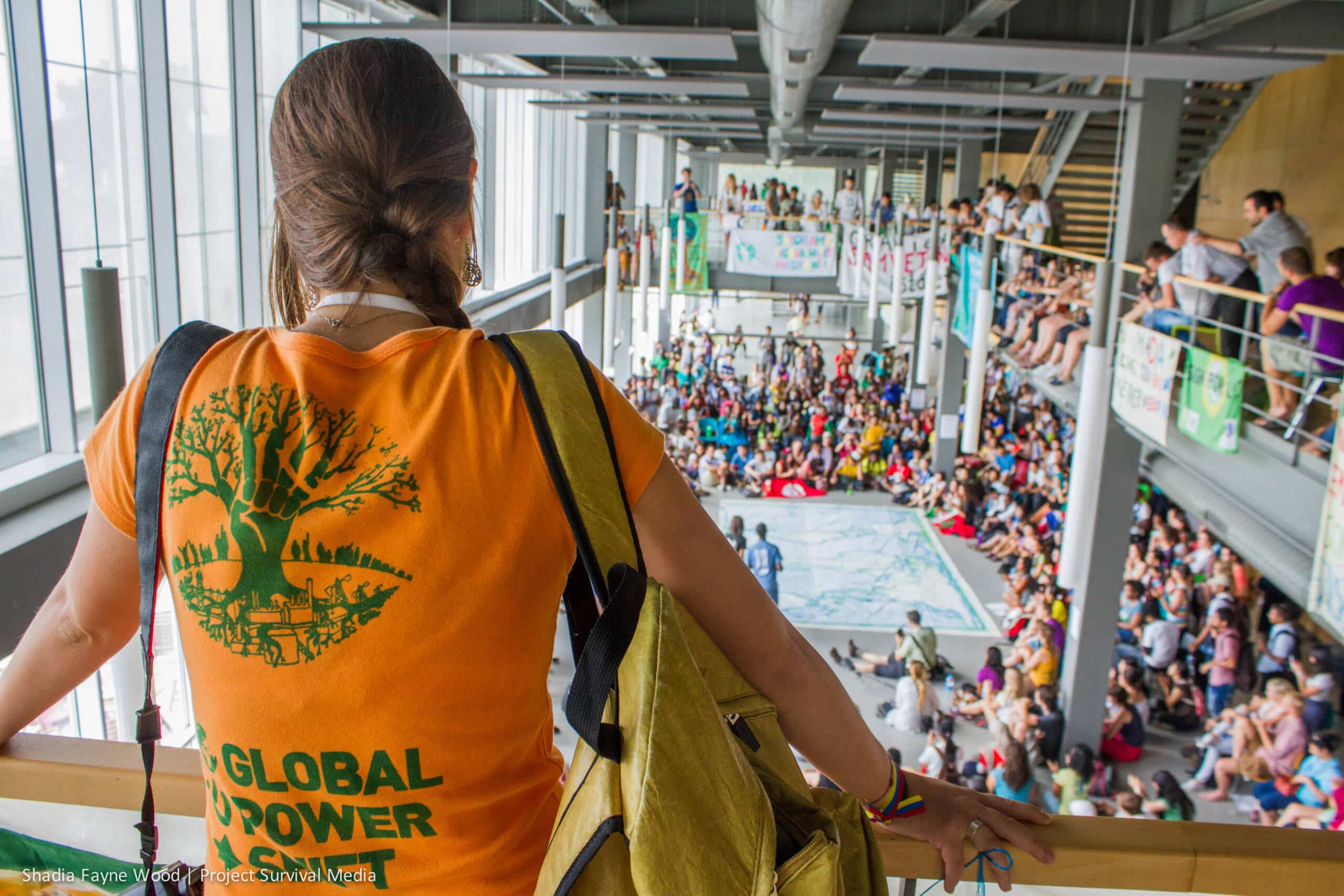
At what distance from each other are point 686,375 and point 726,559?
858 inches

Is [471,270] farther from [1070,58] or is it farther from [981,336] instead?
[981,336]

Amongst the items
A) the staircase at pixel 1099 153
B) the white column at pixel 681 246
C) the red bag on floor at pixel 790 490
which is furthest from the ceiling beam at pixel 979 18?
the red bag on floor at pixel 790 490

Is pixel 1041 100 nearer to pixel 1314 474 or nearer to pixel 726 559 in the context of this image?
pixel 1314 474

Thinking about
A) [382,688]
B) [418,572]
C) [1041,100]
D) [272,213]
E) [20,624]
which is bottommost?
[20,624]

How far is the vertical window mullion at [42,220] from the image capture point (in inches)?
193

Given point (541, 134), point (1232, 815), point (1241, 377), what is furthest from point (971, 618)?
point (541, 134)

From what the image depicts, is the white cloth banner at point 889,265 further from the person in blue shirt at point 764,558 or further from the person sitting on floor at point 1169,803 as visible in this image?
the person sitting on floor at point 1169,803

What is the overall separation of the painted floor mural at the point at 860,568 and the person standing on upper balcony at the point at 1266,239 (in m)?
5.36

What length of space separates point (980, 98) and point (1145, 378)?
9.00 ft

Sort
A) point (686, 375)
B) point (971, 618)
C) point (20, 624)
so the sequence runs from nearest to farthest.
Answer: point (20, 624) → point (971, 618) → point (686, 375)

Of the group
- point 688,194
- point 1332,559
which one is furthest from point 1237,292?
point 688,194

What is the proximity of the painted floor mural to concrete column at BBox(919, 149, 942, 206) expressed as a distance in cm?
915

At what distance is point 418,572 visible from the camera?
858 millimetres

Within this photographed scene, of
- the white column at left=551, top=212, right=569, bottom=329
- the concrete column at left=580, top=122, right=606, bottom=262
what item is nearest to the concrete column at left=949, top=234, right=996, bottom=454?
the white column at left=551, top=212, right=569, bottom=329
